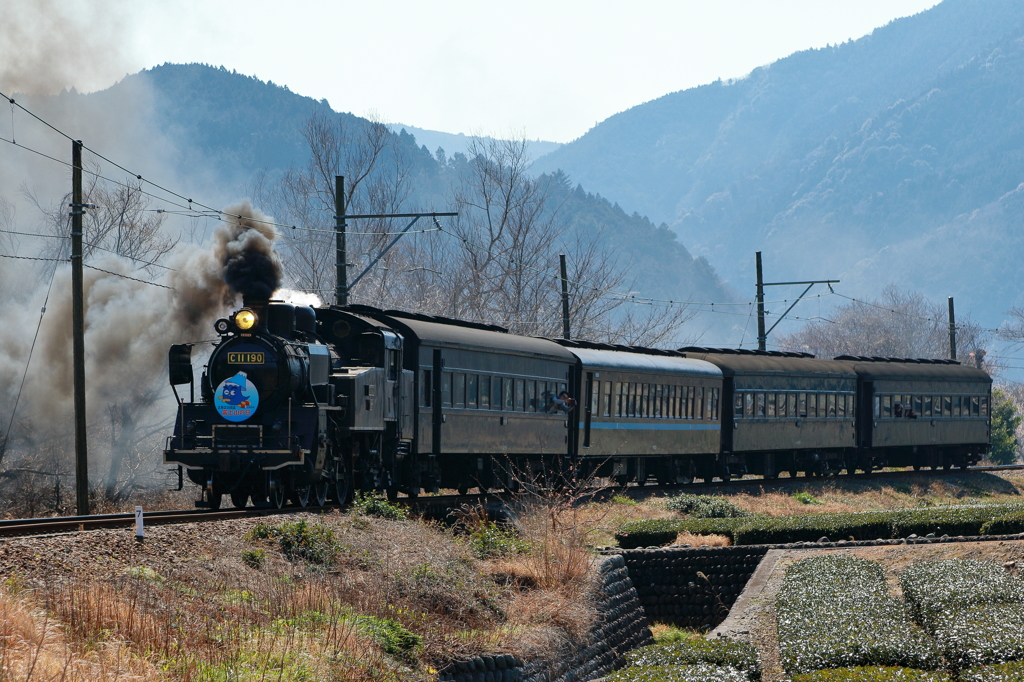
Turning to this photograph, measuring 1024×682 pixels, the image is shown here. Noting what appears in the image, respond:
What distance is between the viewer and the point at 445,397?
23.5m

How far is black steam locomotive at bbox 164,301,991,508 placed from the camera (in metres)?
18.9

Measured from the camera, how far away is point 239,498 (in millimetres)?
20031

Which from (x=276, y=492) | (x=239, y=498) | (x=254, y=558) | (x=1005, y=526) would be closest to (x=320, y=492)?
(x=276, y=492)

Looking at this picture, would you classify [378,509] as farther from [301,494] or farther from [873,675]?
[873,675]

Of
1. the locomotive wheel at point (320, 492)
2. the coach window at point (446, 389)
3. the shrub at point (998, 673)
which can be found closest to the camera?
the shrub at point (998, 673)

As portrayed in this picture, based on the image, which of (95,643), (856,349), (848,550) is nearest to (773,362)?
(848,550)

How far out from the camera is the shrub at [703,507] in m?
28.4

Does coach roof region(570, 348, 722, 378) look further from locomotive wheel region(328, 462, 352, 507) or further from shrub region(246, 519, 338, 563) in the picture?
shrub region(246, 519, 338, 563)

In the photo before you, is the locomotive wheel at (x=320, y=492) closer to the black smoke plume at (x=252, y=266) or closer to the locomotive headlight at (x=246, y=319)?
the locomotive headlight at (x=246, y=319)

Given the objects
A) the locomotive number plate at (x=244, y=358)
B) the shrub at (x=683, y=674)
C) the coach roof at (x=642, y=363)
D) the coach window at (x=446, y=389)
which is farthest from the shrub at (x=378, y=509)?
the coach roof at (x=642, y=363)

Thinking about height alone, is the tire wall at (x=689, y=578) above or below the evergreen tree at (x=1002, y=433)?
below

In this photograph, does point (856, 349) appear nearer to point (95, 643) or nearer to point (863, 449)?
point (863, 449)

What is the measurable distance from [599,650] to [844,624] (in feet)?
13.0

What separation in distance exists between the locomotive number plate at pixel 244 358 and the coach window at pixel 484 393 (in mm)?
6852
